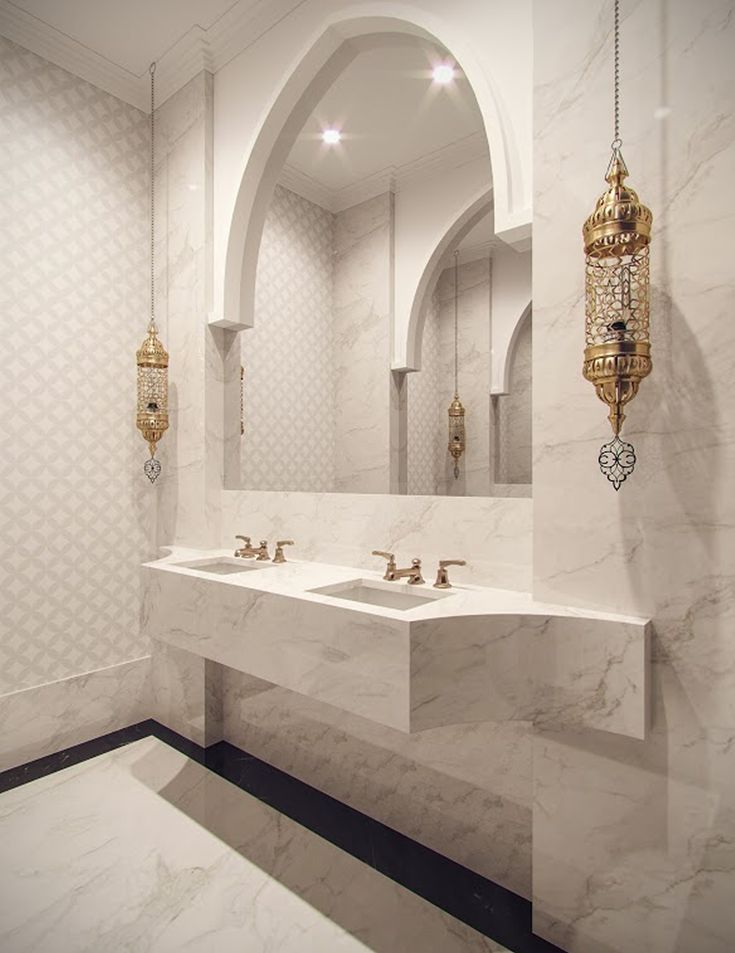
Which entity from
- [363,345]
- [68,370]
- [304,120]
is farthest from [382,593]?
[304,120]

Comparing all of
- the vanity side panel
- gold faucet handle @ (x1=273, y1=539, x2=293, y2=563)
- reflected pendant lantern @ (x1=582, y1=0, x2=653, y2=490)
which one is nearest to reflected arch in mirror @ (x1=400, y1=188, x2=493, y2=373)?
reflected pendant lantern @ (x1=582, y1=0, x2=653, y2=490)

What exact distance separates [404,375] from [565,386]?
2.79ft

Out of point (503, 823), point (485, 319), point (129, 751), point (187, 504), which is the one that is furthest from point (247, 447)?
point (503, 823)

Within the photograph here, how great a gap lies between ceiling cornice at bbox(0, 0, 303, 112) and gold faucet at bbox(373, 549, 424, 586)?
2245 mm

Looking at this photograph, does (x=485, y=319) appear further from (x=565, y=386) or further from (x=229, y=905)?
(x=229, y=905)

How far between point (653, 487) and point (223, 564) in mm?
1799

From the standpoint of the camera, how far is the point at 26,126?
247cm

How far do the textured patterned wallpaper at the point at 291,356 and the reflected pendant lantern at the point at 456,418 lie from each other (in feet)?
2.15

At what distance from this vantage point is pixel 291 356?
2.71 metres

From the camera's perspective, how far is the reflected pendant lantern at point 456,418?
2.01m

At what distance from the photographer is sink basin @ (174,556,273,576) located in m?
2.38

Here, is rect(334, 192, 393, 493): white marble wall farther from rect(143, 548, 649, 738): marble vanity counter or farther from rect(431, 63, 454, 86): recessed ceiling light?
rect(143, 548, 649, 738): marble vanity counter

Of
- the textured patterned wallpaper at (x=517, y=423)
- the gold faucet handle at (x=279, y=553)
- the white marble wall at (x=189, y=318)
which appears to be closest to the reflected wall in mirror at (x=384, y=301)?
the textured patterned wallpaper at (x=517, y=423)

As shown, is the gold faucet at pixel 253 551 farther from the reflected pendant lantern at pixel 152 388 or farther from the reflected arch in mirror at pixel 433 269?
the reflected arch in mirror at pixel 433 269
